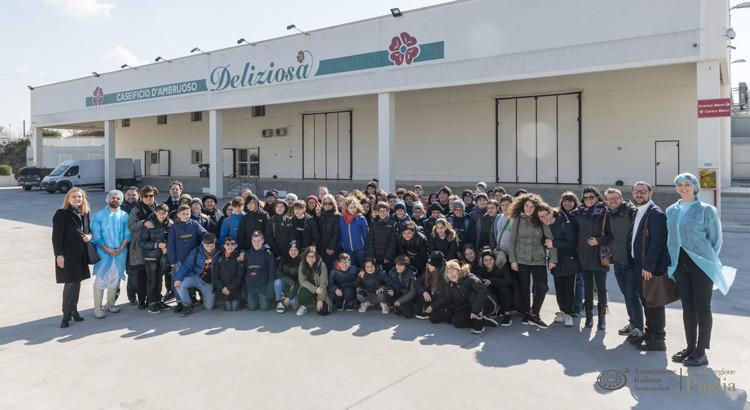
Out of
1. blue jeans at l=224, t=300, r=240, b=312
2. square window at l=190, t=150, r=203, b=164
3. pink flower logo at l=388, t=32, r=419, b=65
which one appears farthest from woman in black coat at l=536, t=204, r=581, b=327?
square window at l=190, t=150, r=203, b=164

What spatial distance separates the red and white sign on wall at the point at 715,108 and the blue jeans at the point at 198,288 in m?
13.2

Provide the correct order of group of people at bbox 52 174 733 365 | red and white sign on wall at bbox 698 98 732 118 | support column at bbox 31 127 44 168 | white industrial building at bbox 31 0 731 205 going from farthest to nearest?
support column at bbox 31 127 44 168 → white industrial building at bbox 31 0 731 205 → red and white sign on wall at bbox 698 98 732 118 → group of people at bbox 52 174 733 365

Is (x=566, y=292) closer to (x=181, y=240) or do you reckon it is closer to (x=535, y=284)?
(x=535, y=284)

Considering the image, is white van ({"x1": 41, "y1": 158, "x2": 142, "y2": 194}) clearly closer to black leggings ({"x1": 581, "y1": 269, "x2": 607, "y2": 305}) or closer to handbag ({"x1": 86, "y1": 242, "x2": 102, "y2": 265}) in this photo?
handbag ({"x1": 86, "y1": 242, "x2": 102, "y2": 265})

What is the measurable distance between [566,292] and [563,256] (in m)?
0.51

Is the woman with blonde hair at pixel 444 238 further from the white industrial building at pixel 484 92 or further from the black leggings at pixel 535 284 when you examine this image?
the white industrial building at pixel 484 92

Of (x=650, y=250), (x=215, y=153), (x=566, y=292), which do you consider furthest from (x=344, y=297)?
(x=215, y=153)

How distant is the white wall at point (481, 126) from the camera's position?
695 inches

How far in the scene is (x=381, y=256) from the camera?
7402 millimetres

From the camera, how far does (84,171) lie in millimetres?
29859

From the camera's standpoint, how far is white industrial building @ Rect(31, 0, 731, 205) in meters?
14.7

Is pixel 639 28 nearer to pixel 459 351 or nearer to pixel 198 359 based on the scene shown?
pixel 459 351

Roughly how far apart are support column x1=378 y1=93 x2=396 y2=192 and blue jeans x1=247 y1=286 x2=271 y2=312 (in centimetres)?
1198

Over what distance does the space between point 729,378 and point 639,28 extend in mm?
12646
